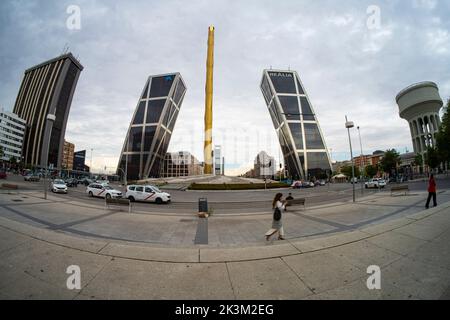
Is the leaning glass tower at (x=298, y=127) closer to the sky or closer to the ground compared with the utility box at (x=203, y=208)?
closer to the sky

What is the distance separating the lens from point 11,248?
Result: 14.7 feet

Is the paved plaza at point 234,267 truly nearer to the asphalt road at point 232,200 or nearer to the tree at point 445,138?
the asphalt road at point 232,200

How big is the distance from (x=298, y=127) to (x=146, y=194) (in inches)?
3378

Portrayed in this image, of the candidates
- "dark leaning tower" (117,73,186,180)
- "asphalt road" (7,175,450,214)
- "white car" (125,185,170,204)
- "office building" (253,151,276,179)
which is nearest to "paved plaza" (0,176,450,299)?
"asphalt road" (7,175,450,214)

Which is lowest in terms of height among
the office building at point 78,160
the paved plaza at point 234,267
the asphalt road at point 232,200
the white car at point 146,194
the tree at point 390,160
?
the asphalt road at point 232,200

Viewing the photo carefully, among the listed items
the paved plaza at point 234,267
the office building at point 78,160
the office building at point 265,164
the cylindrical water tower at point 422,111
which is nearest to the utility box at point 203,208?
the paved plaza at point 234,267

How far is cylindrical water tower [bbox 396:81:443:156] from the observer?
80.6 meters

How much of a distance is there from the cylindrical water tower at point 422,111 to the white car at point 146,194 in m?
108

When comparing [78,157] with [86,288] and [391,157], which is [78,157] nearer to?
[86,288]

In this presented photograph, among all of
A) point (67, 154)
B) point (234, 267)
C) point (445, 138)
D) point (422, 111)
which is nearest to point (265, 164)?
point (445, 138)

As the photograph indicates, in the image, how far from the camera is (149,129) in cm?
9238

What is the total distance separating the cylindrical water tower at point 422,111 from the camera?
8062 cm

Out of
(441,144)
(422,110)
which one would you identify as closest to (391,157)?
(441,144)

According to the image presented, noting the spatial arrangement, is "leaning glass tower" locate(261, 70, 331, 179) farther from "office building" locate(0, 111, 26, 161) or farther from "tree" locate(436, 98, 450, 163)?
"office building" locate(0, 111, 26, 161)
